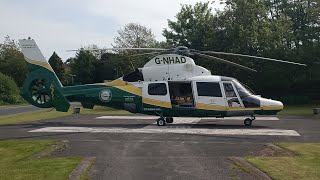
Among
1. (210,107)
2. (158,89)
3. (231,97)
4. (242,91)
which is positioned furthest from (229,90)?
(158,89)

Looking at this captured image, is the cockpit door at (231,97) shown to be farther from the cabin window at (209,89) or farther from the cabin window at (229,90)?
the cabin window at (209,89)

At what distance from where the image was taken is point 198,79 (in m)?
22.6

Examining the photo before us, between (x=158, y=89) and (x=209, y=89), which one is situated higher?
(x=158, y=89)

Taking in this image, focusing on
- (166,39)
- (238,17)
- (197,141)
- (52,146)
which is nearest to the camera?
(52,146)

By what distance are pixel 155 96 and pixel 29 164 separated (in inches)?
485

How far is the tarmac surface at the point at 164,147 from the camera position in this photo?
10.1m

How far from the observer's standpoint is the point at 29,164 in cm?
1116

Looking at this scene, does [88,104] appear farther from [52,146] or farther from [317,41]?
[317,41]

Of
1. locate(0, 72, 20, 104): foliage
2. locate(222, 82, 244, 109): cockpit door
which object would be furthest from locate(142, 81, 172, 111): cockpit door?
locate(0, 72, 20, 104): foliage

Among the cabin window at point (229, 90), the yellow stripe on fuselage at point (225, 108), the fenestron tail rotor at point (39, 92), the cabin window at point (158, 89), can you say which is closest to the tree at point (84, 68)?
the fenestron tail rotor at point (39, 92)

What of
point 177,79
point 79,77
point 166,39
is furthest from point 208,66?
point 79,77

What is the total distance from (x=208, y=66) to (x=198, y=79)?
86.2ft

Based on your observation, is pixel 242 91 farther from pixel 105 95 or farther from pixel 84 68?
pixel 84 68

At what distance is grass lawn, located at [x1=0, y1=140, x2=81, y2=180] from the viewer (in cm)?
970
